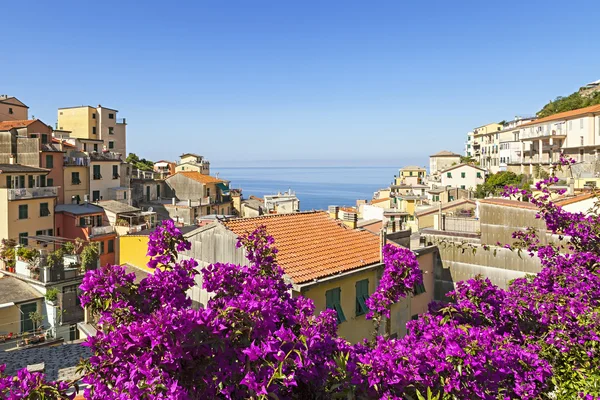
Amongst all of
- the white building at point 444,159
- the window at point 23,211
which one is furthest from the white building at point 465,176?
the window at point 23,211

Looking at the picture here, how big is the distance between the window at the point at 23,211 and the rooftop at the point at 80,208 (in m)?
3.25

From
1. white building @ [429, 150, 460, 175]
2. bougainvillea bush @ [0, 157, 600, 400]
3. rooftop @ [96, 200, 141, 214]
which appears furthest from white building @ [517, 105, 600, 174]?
bougainvillea bush @ [0, 157, 600, 400]

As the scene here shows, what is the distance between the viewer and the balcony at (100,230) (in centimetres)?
3566

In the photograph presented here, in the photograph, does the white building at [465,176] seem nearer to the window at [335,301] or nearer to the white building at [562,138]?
the white building at [562,138]

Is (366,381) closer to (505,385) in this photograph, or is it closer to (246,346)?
(246,346)

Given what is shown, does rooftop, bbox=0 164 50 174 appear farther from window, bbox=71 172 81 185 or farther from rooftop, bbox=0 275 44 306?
rooftop, bbox=0 275 44 306

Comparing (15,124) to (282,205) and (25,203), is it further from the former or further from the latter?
(282,205)

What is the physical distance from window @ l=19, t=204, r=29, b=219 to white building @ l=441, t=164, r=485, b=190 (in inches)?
2152

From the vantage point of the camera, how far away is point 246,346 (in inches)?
179

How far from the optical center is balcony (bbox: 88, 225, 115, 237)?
3566 centimetres

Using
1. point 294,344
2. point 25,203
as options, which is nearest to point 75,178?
point 25,203

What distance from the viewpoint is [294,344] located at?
4746 mm

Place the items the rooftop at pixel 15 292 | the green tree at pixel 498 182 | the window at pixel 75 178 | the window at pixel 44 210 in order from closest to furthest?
the rooftop at pixel 15 292
the window at pixel 44 210
the window at pixel 75 178
the green tree at pixel 498 182

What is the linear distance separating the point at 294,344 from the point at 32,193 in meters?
35.8
